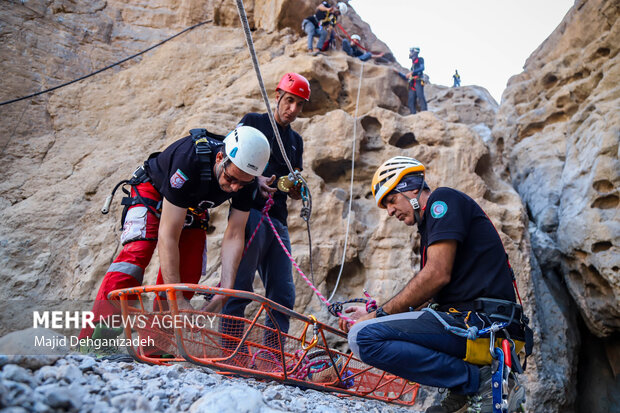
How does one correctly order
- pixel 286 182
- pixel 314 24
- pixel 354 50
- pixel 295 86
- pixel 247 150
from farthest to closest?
pixel 354 50
pixel 314 24
pixel 295 86
pixel 286 182
pixel 247 150

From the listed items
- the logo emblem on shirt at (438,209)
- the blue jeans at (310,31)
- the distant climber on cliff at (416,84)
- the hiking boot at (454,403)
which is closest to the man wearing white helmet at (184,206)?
the logo emblem on shirt at (438,209)

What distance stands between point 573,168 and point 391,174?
4401mm

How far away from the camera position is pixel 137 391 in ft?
5.64

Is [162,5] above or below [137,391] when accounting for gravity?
above

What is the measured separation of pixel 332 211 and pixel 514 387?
11.6 ft

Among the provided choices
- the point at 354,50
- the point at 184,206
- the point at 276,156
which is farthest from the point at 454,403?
the point at 354,50

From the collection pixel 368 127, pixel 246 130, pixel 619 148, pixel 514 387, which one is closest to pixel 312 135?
pixel 368 127

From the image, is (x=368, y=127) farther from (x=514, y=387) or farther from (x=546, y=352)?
(x=514, y=387)

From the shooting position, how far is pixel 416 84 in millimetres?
10320

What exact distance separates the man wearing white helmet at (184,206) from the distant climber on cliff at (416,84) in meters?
7.34

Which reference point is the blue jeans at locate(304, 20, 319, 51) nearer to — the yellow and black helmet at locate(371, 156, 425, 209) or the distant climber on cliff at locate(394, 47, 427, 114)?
the distant climber on cliff at locate(394, 47, 427, 114)

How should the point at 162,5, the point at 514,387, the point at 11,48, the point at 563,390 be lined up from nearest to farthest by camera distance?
the point at 514,387 < the point at 563,390 < the point at 11,48 < the point at 162,5

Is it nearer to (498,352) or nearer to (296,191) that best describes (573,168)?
(296,191)

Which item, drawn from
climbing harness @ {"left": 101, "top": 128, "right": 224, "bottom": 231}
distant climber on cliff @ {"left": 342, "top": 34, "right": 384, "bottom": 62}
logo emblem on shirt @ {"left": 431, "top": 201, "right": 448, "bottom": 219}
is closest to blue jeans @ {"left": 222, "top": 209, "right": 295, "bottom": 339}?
climbing harness @ {"left": 101, "top": 128, "right": 224, "bottom": 231}
